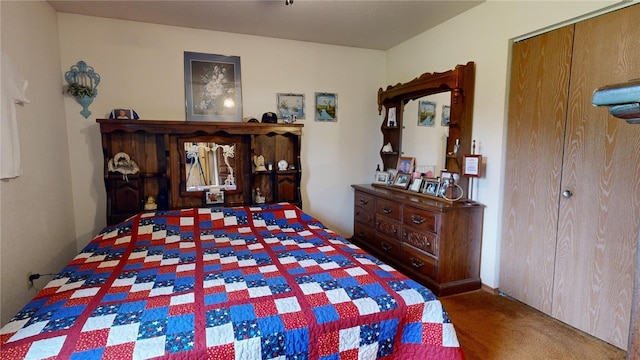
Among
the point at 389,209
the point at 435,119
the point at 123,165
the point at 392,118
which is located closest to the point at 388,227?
the point at 389,209

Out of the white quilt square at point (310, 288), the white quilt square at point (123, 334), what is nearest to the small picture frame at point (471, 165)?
the white quilt square at point (310, 288)

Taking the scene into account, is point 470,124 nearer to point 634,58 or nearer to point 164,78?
point 634,58

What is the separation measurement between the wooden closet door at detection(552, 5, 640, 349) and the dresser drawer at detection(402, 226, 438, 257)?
804 mm

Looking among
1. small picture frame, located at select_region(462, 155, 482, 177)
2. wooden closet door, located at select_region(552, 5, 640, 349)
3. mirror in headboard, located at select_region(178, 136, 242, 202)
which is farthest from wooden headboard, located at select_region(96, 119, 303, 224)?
wooden closet door, located at select_region(552, 5, 640, 349)

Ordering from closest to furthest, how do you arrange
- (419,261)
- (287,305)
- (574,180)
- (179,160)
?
(287,305) → (574,180) → (419,261) → (179,160)

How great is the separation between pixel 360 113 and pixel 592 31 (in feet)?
7.15

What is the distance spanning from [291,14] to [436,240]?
2.25 m

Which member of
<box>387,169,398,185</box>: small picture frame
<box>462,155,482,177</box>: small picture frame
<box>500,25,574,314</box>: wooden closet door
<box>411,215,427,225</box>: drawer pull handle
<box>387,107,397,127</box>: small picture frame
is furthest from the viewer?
<box>387,107,397,127</box>: small picture frame

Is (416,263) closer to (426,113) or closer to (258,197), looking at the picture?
(426,113)

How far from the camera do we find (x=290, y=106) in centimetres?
344

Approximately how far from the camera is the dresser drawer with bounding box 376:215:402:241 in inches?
117

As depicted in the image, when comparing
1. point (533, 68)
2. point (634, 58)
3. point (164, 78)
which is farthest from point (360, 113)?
point (634, 58)

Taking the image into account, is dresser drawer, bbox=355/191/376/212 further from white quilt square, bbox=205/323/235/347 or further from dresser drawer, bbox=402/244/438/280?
white quilt square, bbox=205/323/235/347

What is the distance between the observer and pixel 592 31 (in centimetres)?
195
